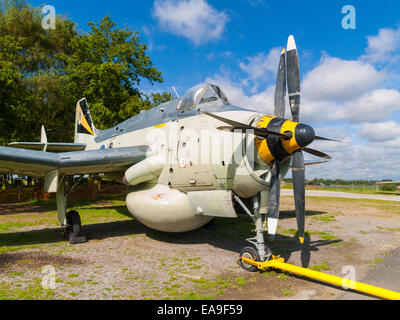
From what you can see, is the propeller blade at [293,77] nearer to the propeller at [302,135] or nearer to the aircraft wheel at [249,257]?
the propeller at [302,135]

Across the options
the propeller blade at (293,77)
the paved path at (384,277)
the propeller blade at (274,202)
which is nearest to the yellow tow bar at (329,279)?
the paved path at (384,277)

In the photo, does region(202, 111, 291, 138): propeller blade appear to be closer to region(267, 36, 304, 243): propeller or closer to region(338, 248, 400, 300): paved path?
region(267, 36, 304, 243): propeller

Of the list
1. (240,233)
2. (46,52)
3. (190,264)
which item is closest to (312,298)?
(190,264)

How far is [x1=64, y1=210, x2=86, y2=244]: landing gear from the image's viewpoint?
9.46 meters

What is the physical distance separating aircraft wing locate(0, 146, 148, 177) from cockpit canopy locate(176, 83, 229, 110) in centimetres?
226

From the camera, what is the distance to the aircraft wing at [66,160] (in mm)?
8117

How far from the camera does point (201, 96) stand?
8.65 meters

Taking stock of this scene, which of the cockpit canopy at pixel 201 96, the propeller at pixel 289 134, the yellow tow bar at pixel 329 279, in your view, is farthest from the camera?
the cockpit canopy at pixel 201 96

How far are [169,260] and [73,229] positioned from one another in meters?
4.16

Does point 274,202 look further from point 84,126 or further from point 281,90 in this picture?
point 84,126

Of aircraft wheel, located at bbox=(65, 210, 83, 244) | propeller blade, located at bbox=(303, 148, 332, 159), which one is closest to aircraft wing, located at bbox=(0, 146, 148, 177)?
aircraft wheel, located at bbox=(65, 210, 83, 244)

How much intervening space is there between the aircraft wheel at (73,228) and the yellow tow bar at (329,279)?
6.01 m

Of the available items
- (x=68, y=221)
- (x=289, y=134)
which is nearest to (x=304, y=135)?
(x=289, y=134)

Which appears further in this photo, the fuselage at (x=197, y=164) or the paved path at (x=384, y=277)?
the fuselage at (x=197, y=164)
